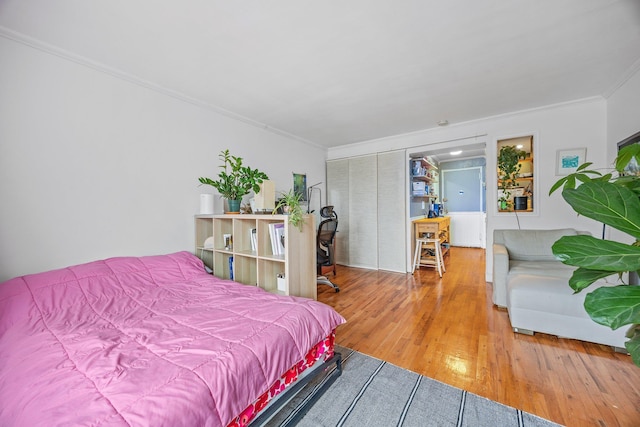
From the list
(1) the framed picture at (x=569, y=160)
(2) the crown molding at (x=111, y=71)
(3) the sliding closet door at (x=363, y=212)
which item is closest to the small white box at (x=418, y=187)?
(3) the sliding closet door at (x=363, y=212)

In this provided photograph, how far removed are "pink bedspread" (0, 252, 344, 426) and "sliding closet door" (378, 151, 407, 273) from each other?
9.74 ft

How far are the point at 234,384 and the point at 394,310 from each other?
212cm

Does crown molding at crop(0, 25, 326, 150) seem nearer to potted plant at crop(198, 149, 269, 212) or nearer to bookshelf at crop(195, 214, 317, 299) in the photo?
potted plant at crop(198, 149, 269, 212)

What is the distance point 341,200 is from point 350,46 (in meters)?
3.17

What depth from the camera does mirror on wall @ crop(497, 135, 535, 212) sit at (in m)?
3.34

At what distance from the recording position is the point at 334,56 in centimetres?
200

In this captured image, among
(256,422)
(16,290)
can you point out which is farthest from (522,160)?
(16,290)

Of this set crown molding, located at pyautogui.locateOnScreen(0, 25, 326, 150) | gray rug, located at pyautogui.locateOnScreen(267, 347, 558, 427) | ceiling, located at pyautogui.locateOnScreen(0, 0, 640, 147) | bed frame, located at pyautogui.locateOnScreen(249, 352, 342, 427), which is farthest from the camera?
crown molding, located at pyautogui.locateOnScreen(0, 25, 326, 150)

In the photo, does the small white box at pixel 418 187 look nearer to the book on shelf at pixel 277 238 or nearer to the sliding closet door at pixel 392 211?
the sliding closet door at pixel 392 211

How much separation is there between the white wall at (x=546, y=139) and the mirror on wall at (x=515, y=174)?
8 centimetres

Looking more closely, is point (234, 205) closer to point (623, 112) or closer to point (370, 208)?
point (370, 208)

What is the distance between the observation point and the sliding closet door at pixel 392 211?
13.7ft

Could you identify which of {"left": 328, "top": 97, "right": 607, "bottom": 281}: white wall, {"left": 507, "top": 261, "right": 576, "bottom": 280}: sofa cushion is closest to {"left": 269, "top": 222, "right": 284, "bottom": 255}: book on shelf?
{"left": 507, "top": 261, "right": 576, "bottom": 280}: sofa cushion

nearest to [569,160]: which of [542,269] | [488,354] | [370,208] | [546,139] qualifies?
[546,139]
